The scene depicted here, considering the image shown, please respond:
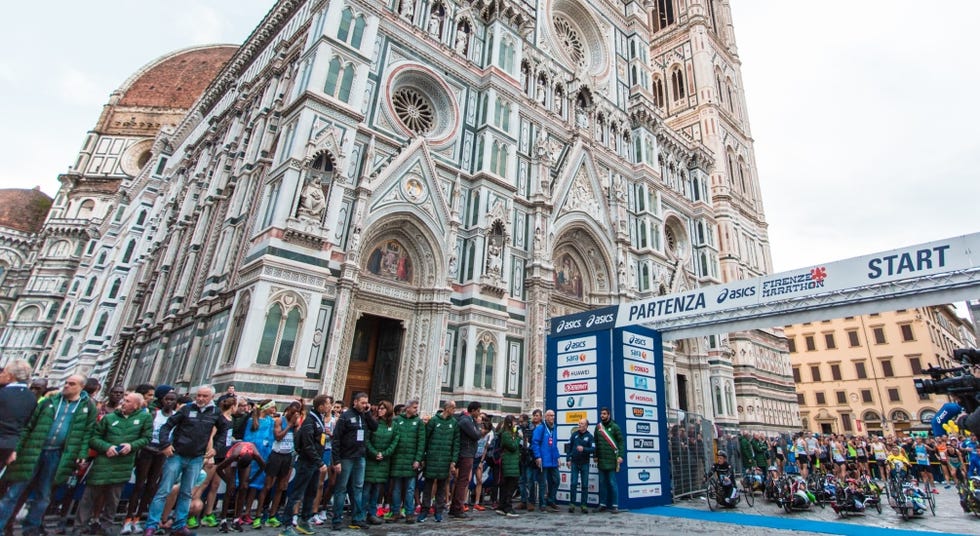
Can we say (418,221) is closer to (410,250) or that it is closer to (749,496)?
(410,250)

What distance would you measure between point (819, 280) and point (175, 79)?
6693 cm

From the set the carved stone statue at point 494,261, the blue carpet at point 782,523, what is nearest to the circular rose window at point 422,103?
the carved stone statue at point 494,261

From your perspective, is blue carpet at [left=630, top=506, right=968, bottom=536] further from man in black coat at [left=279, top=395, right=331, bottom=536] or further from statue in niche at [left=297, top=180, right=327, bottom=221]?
statue in niche at [left=297, top=180, right=327, bottom=221]

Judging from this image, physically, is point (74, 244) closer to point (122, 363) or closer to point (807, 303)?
point (122, 363)

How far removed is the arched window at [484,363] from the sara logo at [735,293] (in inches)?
310

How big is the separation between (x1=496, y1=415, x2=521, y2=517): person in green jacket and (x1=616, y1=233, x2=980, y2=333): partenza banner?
3.19 m

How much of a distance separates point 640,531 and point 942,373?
431cm

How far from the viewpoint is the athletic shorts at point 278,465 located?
22.7ft

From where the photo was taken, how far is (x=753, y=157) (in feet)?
135

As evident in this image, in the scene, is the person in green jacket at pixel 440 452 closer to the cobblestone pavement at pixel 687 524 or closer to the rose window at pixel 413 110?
the cobblestone pavement at pixel 687 524

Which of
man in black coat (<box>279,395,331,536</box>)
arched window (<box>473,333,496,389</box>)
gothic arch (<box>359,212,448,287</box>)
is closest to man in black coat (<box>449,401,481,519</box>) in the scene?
man in black coat (<box>279,395,331,536</box>)

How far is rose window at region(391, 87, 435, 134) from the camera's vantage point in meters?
17.8

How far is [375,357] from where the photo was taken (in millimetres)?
15703

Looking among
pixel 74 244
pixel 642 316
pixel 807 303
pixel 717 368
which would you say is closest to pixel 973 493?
pixel 807 303
